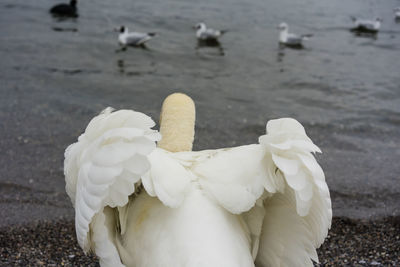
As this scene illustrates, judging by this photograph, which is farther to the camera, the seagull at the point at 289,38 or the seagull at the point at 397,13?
the seagull at the point at 397,13

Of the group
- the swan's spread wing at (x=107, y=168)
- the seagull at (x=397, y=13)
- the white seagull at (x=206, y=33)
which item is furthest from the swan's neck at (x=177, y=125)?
the seagull at (x=397, y=13)

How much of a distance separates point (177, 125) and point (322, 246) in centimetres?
170

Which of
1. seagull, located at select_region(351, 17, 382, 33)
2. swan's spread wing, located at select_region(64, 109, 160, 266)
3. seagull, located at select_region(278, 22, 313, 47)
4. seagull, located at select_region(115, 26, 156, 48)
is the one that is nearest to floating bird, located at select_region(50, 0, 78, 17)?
seagull, located at select_region(115, 26, 156, 48)

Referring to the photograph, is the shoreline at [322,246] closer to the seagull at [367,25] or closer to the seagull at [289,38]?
the seagull at [289,38]

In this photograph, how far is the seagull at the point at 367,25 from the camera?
1340 centimetres

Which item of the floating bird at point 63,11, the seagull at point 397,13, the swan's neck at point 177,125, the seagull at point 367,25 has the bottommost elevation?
the floating bird at point 63,11

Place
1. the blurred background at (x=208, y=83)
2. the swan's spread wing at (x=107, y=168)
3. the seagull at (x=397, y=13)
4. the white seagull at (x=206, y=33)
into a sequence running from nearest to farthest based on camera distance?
the swan's spread wing at (x=107, y=168) → the blurred background at (x=208, y=83) → the white seagull at (x=206, y=33) → the seagull at (x=397, y=13)

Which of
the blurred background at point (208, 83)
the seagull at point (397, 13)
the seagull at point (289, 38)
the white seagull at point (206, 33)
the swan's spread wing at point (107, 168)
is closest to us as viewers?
the swan's spread wing at point (107, 168)

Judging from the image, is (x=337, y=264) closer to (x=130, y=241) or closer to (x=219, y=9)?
(x=130, y=241)

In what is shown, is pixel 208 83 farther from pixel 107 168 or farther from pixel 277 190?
pixel 107 168

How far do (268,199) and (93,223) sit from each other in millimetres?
896

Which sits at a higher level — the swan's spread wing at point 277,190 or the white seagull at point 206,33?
the swan's spread wing at point 277,190

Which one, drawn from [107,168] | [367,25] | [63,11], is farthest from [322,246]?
[63,11]

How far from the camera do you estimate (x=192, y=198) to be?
2.34 meters
